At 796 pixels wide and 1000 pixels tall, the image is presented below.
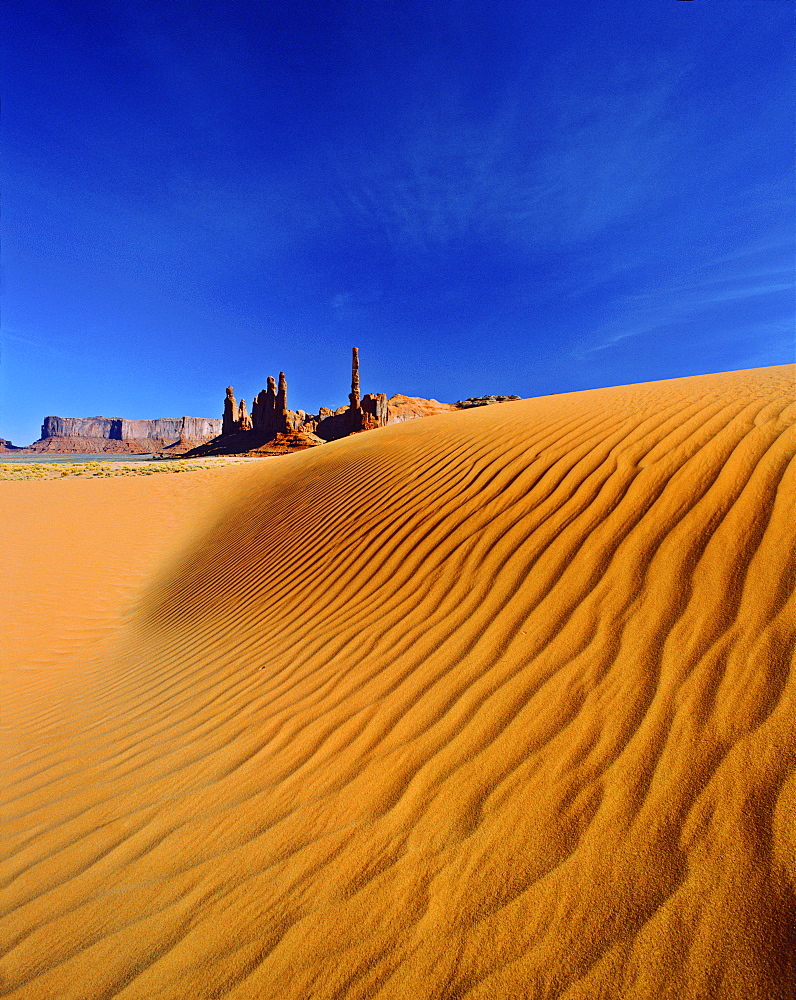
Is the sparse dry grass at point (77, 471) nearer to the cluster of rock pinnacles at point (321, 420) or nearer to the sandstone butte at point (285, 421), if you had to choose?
the sandstone butte at point (285, 421)

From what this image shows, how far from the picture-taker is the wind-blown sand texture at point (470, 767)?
42.6 inches

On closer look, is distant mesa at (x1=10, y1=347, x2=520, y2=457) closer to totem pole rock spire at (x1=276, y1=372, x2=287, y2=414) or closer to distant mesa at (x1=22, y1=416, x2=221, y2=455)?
totem pole rock spire at (x1=276, y1=372, x2=287, y2=414)

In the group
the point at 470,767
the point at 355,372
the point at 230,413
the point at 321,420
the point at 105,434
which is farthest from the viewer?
the point at 105,434

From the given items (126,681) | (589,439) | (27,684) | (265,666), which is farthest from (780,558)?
(27,684)

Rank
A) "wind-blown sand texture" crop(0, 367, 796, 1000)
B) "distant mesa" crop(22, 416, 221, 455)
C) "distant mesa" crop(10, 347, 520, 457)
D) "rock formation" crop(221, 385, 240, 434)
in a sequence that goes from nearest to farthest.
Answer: "wind-blown sand texture" crop(0, 367, 796, 1000)
"distant mesa" crop(10, 347, 520, 457)
"rock formation" crop(221, 385, 240, 434)
"distant mesa" crop(22, 416, 221, 455)

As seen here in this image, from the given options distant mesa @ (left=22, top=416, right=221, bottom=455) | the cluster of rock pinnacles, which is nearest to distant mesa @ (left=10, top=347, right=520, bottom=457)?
the cluster of rock pinnacles

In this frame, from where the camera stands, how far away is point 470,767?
5.18ft

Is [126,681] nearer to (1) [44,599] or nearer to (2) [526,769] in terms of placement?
(2) [526,769]

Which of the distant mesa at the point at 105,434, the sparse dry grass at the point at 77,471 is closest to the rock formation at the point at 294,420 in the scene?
the sparse dry grass at the point at 77,471

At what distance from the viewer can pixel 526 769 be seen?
1.49 m

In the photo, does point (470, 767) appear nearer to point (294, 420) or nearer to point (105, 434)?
point (294, 420)

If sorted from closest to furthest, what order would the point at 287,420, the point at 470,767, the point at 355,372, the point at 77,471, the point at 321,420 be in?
the point at 470,767
the point at 77,471
the point at 287,420
the point at 355,372
the point at 321,420

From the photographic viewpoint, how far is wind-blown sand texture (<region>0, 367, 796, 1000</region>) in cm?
108

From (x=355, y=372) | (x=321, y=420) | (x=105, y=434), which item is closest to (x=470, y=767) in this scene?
(x=355, y=372)
